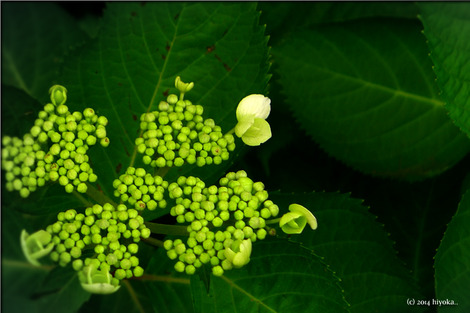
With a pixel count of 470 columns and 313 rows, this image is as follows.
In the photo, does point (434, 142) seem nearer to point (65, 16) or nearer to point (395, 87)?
point (395, 87)

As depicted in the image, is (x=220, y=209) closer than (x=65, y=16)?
Yes

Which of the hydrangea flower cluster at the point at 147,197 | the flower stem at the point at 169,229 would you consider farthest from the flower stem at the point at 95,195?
the flower stem at the point at 169,229

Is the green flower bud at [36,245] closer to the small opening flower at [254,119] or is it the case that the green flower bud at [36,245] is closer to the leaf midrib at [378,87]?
the small opening flower at [254,119]

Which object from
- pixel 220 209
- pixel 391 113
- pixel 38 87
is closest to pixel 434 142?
pixel 391 113

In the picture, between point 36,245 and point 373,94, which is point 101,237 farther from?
point 373,94

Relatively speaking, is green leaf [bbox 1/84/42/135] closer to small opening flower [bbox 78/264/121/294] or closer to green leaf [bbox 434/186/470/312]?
small opening flower [bbox 78/264/121/294]

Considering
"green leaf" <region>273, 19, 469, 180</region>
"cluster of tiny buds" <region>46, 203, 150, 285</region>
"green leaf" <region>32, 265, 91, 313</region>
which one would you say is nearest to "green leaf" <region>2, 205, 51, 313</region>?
"green leaf" <region>32, 265, 91, 313</region>
